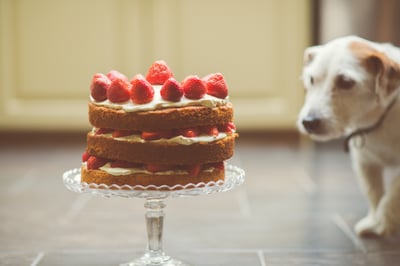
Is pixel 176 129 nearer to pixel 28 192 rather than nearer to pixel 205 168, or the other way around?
pixel 205 168

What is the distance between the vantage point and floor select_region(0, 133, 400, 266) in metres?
1.82

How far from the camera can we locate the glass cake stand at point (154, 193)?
4.88ft

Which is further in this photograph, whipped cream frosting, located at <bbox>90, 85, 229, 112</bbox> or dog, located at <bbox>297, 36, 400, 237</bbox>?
dog, located at <bbox>297, 36, 400, 237</bbox>

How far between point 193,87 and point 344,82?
0.58 meters

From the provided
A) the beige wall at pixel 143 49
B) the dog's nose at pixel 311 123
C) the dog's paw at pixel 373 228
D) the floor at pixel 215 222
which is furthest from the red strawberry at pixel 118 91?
the beige wall at pixel 143 49

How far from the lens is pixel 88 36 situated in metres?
3.71

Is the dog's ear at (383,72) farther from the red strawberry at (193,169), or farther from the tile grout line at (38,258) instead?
the tile grout line at (38,258)

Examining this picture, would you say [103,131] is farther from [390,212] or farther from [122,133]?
[390,212]

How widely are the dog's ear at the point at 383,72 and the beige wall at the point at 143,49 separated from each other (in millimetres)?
1801

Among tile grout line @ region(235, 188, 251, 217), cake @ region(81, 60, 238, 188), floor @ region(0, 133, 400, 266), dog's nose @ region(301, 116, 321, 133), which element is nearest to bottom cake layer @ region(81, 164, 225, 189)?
cake @ region(81, 60, 238, 188)

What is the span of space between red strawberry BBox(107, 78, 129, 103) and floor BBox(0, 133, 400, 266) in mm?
451

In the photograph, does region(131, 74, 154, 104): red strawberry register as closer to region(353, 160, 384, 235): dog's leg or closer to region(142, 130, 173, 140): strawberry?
region(142, 130, 173, 140): strawberry

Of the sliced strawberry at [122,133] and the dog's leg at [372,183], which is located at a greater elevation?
→ the sliced strawberry at [122,133]

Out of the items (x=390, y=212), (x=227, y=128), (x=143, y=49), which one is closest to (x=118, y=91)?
(x=227, y=128)
